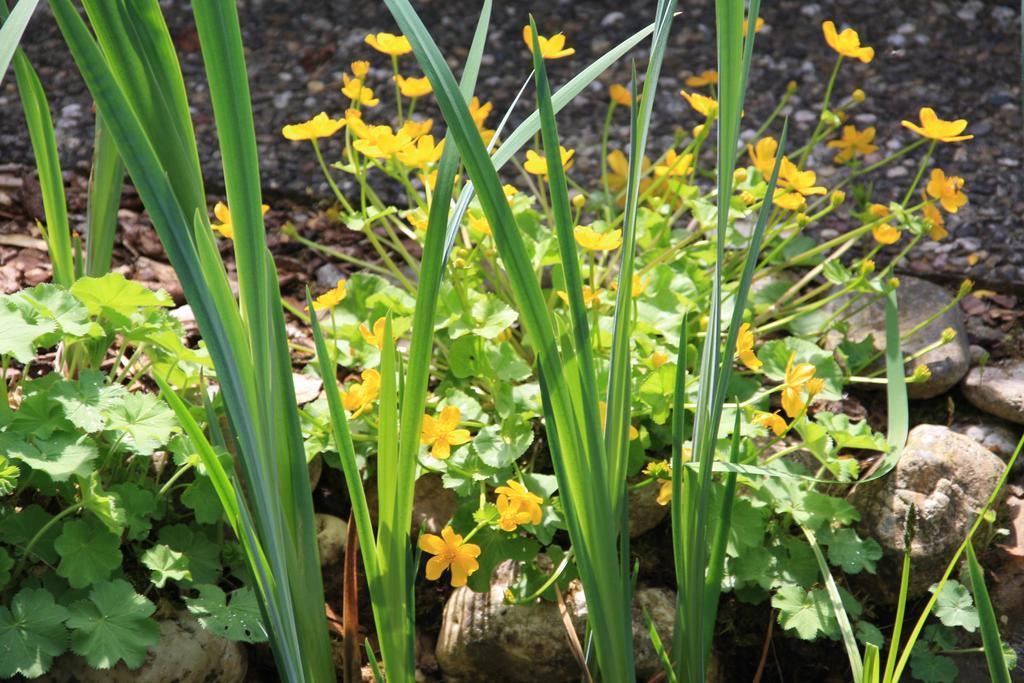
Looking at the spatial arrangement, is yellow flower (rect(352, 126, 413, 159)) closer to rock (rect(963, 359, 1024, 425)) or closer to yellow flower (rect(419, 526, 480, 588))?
yellow flower (rect(419, 526, 480, 588))

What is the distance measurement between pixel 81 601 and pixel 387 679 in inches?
16.2

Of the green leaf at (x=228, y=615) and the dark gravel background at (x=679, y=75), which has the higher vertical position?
the dark gravel background at (x=679, y=75)

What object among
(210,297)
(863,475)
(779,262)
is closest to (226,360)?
(210,297)

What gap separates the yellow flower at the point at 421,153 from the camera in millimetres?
1601

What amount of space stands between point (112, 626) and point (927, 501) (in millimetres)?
1225

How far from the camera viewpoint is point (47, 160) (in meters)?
1.45

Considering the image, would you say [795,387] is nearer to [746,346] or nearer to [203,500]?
[746,346]

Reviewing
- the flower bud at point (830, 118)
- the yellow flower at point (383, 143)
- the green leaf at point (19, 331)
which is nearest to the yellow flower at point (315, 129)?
the yellow flower at point (383, 143)

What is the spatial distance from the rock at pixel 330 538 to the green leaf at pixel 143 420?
1.16ft

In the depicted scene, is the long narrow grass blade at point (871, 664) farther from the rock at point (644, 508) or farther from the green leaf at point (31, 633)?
the green leaf at point (31, 633)

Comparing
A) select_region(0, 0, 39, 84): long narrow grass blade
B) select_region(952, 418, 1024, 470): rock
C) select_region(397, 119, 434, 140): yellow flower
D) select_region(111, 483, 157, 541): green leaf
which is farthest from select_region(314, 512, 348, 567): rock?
select_region(952, 418, 1024, 470): rock

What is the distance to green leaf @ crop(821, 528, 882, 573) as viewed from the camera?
60.9 inches

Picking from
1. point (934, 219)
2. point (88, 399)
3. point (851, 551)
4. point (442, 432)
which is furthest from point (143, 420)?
point (934, 219)

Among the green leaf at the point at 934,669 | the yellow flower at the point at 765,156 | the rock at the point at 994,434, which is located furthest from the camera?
the rock at the point at 994,434
